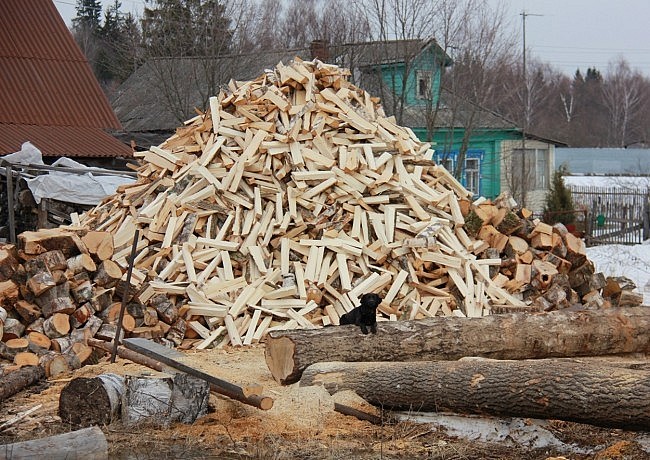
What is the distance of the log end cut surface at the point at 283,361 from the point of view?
27.7 ft

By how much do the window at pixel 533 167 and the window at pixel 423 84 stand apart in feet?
29.9

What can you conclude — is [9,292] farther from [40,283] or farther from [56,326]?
[56,326]

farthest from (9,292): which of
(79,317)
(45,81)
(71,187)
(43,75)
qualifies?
(43,75)

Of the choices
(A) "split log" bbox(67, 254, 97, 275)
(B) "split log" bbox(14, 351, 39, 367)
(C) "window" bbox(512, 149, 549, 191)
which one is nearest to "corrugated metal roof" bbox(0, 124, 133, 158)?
(A) "split log" bbox(67, 254, 97, 275)

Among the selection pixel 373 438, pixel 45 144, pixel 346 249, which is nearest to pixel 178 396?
pixel 373 438

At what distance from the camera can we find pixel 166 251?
39.8 feet

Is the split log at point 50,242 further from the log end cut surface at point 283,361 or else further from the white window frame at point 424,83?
the white window frame at point 424,83

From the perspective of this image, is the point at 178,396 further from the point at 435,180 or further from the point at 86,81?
the point at 86,81

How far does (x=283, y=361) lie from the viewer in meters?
8.57

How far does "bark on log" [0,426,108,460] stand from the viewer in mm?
5672

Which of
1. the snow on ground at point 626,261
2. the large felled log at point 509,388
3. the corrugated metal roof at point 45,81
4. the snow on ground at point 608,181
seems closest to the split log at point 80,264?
the large felled log at point 509,388

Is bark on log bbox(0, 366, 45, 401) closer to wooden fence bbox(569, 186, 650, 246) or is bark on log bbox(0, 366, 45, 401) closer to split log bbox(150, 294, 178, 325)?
split log bbox(150, 294, 178, 325)

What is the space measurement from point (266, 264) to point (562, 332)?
4125mm

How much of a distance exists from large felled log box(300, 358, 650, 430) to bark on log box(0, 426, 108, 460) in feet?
8.19
